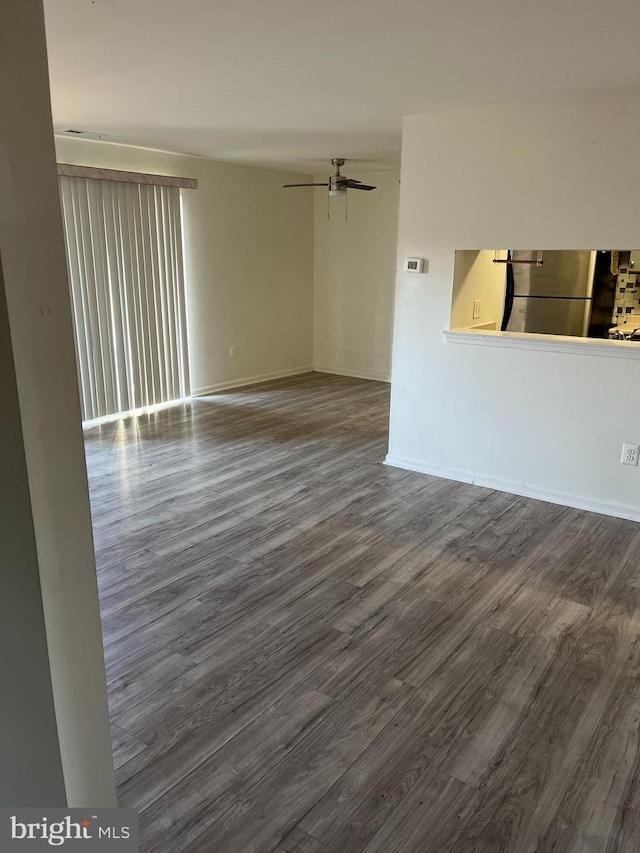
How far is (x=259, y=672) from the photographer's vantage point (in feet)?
7.86

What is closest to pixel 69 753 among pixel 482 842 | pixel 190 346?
pixel 482 842

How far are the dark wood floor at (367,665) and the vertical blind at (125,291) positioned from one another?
1.63 metres

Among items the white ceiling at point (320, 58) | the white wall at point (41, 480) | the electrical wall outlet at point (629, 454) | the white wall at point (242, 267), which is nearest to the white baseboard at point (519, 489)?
the electrical wall outlet at point (629, 454)

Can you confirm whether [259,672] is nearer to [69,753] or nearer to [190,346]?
[69,753]

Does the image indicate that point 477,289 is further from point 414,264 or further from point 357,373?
point 357,373

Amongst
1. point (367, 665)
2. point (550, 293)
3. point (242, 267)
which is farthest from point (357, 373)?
point (367, 665)

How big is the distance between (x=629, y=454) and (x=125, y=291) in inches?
171

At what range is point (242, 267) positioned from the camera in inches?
A: 276

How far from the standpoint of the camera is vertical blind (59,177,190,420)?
5.30 m

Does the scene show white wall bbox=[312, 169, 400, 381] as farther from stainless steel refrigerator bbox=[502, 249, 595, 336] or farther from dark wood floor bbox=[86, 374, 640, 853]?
dark wood floor bbox=[86, 374, 640, 853]

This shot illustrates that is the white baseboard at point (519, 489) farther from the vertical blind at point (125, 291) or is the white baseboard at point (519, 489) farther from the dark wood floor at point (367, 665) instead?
the vertical blind at point (125, 291)

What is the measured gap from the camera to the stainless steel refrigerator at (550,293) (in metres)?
5.02

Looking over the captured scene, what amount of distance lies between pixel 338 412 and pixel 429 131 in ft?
9.44

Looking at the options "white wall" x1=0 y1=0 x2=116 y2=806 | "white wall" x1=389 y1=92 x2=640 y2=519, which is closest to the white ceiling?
"white wall" x1=389 y1=92 x2=640 y2=519
